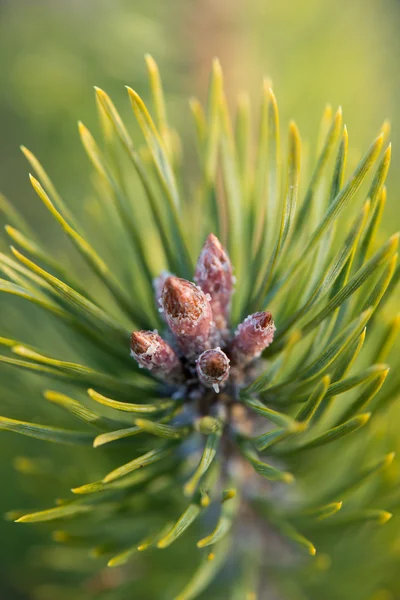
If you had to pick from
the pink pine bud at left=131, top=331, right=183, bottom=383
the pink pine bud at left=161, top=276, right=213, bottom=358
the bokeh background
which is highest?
the bokeh background

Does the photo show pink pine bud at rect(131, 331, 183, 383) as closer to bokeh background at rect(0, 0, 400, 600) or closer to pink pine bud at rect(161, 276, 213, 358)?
pink pine bud at rect(161, 276, 213, 358)

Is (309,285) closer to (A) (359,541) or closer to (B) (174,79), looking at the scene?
(A) (359,541)

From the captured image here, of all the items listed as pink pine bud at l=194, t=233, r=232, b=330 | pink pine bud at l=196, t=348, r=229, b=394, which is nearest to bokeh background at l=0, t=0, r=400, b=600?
pink pine bud at l=194, t=233, r=232, b=330

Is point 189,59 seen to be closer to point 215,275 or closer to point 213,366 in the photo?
point 215,275

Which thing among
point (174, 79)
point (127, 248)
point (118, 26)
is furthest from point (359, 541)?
point (118, 26)

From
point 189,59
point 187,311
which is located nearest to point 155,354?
point 187,311
